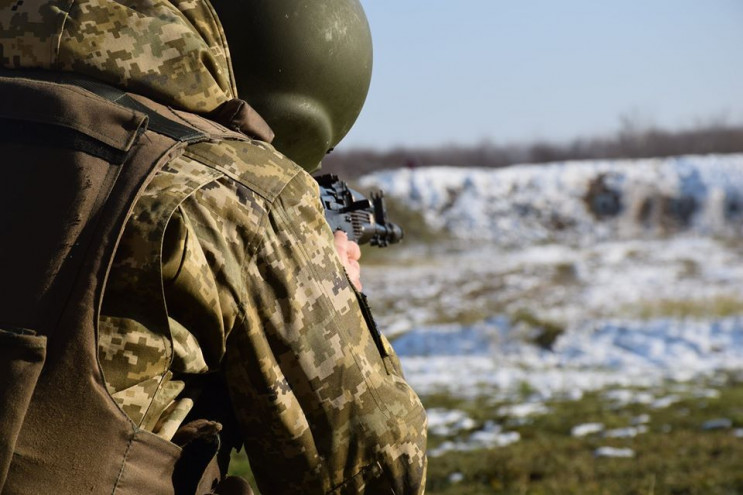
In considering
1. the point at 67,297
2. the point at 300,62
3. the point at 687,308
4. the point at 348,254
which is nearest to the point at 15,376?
the point at 67,297

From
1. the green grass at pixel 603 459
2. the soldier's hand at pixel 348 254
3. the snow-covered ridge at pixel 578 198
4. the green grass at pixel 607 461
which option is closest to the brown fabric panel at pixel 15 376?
the soldier's hand at pixel 348 254

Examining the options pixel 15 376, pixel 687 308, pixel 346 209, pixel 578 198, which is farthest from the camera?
pixel 578 198

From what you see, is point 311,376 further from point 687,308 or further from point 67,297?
point 687,308

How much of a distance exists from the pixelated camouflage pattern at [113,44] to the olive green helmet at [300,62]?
0.59m

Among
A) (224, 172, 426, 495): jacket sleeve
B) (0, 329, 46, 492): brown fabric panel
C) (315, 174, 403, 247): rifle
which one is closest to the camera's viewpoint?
(0, 329, 46, 492): brown fabric panel

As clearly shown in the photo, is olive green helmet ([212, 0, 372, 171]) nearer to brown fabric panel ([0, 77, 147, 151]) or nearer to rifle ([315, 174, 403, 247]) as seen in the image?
rifle ([315, 174, 403, 247])

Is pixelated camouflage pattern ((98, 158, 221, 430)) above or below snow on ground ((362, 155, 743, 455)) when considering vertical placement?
above

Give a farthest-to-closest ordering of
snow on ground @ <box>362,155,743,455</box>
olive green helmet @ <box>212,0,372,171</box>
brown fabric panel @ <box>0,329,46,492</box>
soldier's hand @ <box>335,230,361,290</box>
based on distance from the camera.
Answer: snow on ground @ <box>362,155,743,455</box>, olive green helmet @ <box>212,0,372,171</box>, soldier's hand @ <box>335,230,361,290</box>, brown fabric panel @ <box>0,329,46,492</box>

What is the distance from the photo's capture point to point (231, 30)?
2.09 m

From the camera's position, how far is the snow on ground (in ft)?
33.4

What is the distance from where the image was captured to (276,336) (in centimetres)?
146

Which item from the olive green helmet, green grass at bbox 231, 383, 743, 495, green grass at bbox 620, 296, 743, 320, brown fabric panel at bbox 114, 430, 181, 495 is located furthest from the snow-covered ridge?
brown fabric panel at bbox 114, 430, 181, 495

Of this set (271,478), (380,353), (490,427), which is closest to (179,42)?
(380,353)

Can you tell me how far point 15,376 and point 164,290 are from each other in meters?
0.24
